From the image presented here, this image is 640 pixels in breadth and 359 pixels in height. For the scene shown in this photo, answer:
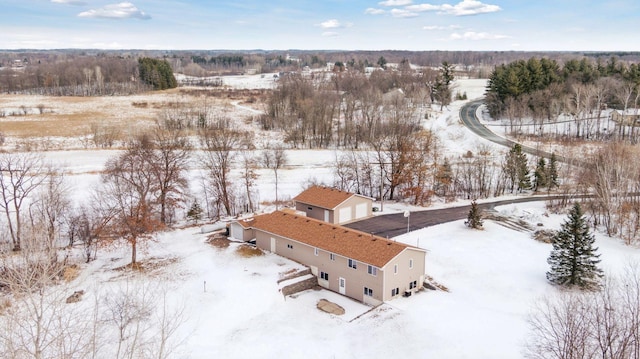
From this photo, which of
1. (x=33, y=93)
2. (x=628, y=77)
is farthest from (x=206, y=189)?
(x=33, y=93)

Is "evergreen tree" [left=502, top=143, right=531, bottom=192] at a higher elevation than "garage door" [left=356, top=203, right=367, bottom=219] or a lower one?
higher

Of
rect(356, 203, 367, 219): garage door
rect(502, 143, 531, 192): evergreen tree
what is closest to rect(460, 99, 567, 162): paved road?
rect(502, 143, 531, 192): evergreen tree

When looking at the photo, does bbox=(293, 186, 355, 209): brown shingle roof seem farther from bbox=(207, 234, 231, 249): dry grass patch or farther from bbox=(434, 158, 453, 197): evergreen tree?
bbox=(434, 158, 453, 197): evergreen tree

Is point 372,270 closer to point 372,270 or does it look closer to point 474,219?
point 372,270

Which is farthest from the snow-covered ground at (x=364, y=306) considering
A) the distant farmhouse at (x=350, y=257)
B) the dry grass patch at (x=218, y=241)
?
the distant farmhouse at (x=350, y=257)

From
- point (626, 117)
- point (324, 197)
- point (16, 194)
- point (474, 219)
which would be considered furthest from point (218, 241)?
point (626, 117)

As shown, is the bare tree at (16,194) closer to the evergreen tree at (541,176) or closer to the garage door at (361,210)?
the garage door at (361,210)
